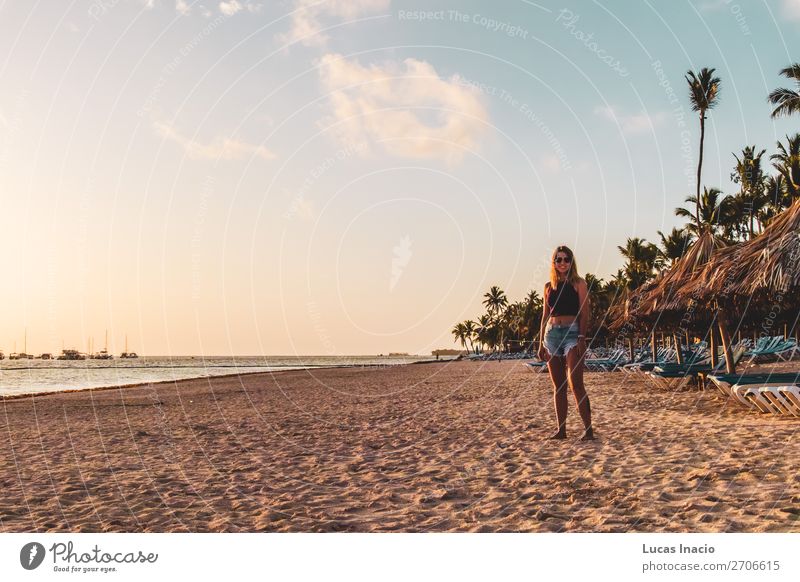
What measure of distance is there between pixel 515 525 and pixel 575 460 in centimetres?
244

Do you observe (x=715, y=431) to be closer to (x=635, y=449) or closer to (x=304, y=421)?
(x=635, y=449)

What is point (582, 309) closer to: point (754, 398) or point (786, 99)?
point (754, 398)

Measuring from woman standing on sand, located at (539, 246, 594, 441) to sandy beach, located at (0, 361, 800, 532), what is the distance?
98 centimetres

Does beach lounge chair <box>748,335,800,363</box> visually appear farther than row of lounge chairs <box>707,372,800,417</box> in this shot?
Yes

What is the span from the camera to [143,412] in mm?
16266

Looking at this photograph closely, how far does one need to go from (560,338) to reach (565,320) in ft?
0.70

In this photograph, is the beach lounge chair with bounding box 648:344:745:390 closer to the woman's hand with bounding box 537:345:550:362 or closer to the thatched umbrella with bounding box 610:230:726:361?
the thatched umbrella with bounding box 610:230:726:361

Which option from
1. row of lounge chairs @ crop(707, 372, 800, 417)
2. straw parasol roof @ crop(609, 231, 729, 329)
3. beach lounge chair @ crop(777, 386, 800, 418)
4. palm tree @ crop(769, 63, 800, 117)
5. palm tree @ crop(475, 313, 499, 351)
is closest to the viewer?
beach lounge chair @ crop(777, 386, 800, 418)

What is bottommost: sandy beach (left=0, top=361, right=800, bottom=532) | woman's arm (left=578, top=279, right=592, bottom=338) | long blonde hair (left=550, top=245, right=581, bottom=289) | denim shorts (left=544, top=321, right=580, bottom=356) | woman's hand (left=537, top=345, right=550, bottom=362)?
sandy beach (left=0, top=361, right=800, bottom=532)

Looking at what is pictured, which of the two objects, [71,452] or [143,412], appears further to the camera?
[143,412]

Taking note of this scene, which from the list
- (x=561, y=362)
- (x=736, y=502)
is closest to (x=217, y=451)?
(x=561, y=362)

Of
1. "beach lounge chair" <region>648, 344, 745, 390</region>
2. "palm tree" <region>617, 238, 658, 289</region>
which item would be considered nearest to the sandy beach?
"beach lounge chair" <region>648, 344, 745, 390</region>

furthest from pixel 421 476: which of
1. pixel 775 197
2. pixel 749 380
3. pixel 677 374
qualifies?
pixel 775 197

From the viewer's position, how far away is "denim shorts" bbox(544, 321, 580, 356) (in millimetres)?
6742
